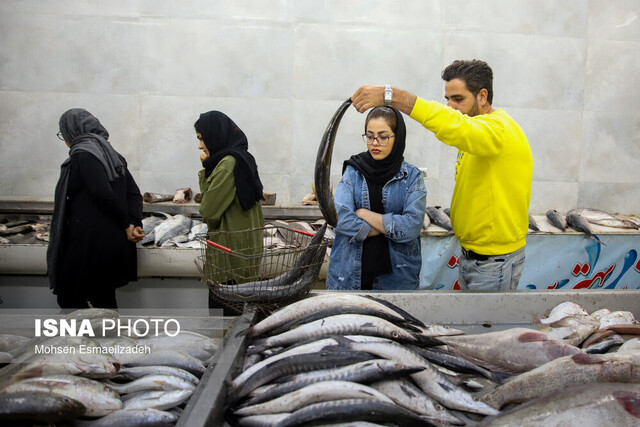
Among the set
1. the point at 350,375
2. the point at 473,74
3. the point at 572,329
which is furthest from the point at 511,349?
the point at 473,74

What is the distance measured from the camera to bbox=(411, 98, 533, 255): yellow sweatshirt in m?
2.53

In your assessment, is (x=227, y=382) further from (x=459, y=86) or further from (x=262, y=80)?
(x=262, y=80)

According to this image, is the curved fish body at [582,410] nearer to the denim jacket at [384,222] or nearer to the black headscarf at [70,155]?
the denim jacket at [384,222]

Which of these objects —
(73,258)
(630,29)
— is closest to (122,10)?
(73,258)

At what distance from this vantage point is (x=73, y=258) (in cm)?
368

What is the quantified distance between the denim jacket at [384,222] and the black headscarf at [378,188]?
27 mm

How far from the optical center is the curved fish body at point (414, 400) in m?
1.54

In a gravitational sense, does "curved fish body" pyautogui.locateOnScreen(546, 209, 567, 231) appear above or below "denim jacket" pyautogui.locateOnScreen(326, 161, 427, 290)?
below

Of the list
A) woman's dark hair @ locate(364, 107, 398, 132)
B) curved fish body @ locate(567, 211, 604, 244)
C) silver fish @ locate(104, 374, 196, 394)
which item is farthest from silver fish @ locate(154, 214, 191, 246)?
curved fish body @ locate(567, 211, 604, 244)

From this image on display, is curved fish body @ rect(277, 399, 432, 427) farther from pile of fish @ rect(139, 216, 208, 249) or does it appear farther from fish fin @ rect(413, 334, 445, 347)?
pile of fish @ rect(139, 216, 208, 249)

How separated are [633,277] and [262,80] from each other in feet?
15.2

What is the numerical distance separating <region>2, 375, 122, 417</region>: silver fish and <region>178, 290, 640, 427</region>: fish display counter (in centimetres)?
29

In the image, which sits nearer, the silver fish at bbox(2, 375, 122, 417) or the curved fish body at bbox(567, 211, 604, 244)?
the silver fish at bbox(2, 375, 122, 417)

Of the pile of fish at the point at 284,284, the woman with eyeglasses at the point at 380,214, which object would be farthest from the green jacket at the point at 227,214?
the pile of fish at the point at 284,284
